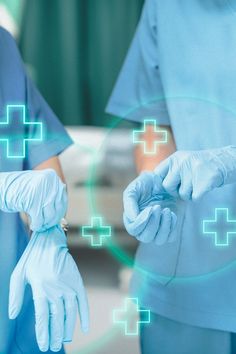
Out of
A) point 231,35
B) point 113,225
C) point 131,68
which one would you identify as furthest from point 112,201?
point 231,35

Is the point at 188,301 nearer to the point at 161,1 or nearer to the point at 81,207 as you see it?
the point at 161,1

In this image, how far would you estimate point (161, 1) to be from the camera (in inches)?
40.4

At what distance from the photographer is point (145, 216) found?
79cm

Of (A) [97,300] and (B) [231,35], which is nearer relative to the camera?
(B) [231,35]

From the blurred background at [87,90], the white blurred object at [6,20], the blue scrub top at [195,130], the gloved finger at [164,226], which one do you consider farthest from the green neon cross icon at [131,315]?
the white blurred object at [6,20]

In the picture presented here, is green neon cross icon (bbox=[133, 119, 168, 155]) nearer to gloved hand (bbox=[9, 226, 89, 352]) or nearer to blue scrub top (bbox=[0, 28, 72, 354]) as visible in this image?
blue scrub top (bbox=[0, 28, 72, 354])

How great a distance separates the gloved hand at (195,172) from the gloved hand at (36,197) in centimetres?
15

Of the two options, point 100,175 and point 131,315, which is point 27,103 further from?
point 100,175

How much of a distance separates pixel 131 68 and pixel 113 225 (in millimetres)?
1153

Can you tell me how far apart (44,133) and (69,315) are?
12.6 inches

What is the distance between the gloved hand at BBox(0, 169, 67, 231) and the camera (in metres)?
0.79

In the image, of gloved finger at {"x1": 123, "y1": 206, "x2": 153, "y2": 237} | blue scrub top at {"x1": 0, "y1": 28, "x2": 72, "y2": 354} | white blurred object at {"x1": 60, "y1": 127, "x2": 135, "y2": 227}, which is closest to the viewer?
gloved finger at {"x1": 123, "y1": 206, "x2": 153, "y2": 237}

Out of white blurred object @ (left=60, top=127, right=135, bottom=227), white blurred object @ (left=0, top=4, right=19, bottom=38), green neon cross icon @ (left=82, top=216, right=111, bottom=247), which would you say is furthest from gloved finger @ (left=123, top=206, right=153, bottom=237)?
white blurred object @ (left=0, top=4, right=19, bottom=38)

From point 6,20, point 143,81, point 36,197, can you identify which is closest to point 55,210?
point 36,197
